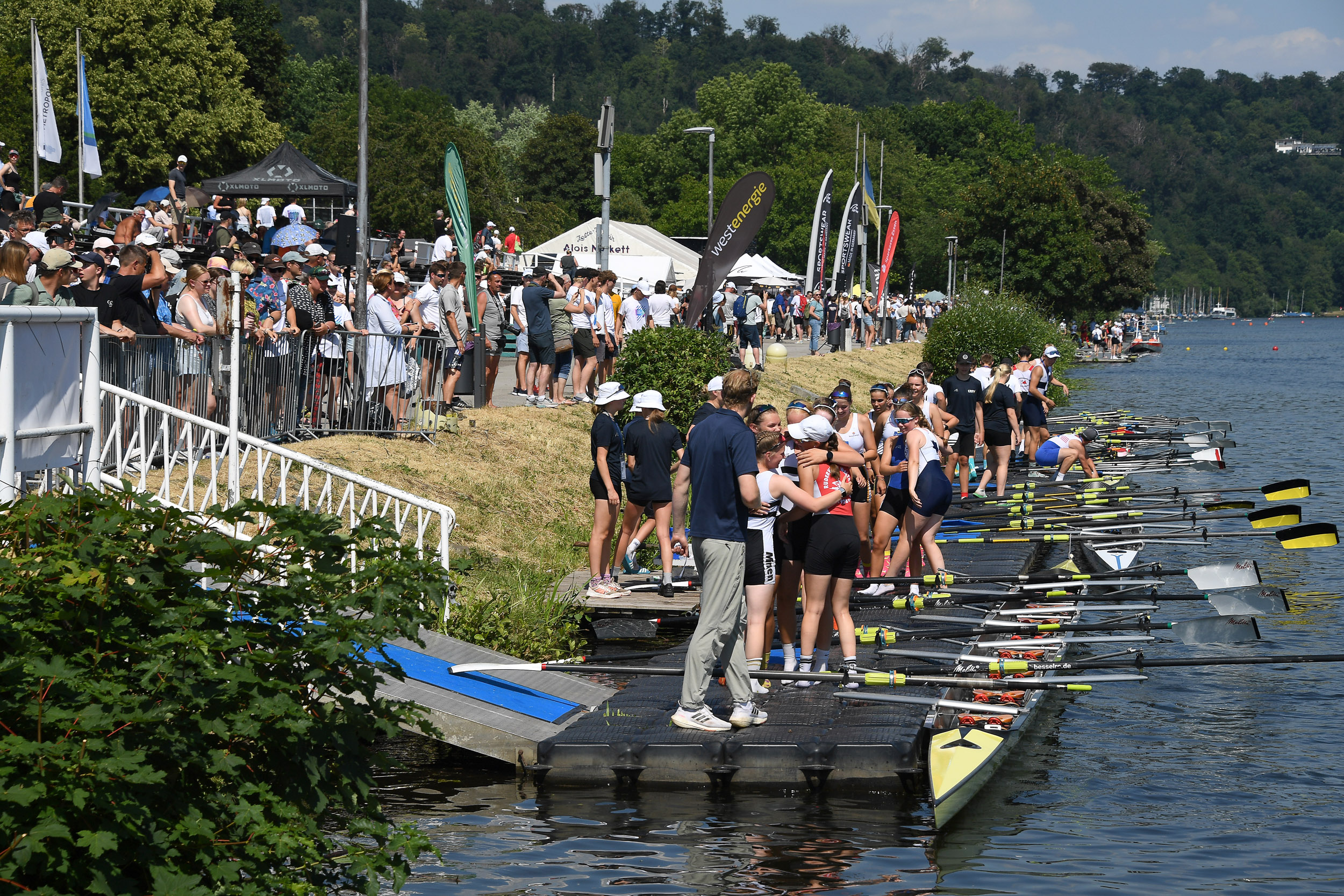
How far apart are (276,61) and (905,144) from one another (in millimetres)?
60997

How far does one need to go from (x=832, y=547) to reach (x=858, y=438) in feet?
8.39

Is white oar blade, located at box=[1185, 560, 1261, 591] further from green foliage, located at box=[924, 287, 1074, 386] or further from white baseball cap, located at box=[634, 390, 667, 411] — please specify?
green foliage, located at box=[924, 287, 1074, 386]

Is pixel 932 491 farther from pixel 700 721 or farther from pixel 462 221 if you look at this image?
pixel 462 221

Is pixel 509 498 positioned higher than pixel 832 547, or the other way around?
pixel 832 547

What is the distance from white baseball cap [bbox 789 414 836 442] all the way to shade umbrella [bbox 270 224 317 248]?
49.6 ft

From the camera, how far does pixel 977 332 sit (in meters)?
38.6

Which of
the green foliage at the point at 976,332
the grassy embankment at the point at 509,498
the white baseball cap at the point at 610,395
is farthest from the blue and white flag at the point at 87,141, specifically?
the green foliage at the point at 976,332

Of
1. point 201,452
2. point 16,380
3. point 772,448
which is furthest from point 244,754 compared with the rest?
point 201,452

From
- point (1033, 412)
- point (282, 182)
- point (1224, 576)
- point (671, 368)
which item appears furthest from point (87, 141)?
point (1224, 576)

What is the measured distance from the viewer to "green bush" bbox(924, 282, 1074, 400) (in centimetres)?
3822

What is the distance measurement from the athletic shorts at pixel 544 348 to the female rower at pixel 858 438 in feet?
22.0

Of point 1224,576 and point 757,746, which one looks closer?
point 757,746

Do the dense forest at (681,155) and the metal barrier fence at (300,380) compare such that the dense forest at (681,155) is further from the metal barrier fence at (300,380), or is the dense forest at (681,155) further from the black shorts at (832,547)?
the black shorts at (832,547)

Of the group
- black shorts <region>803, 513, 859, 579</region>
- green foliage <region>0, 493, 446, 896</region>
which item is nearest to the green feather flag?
black shorts <region>803, 513, 859, 579</region>
